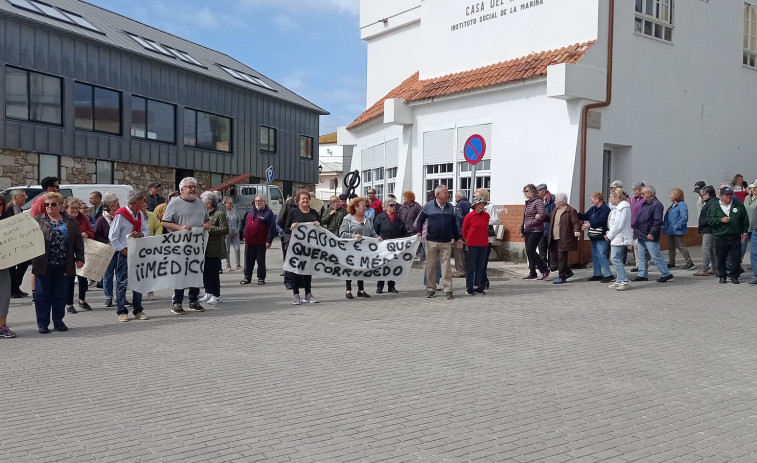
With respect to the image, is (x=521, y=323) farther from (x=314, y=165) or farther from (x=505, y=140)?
(x=314, y=165)

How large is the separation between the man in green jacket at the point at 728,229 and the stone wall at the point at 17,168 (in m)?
22.9

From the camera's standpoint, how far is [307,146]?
153 ft

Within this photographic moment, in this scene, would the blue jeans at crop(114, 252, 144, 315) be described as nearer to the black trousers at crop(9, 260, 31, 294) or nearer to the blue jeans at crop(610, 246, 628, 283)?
the black trousers at crop(9, 260, 31, 294)

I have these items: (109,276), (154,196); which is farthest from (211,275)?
(154,196)

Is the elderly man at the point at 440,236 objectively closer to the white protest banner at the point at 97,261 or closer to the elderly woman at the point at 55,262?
the white protest banner at the point at 97,261

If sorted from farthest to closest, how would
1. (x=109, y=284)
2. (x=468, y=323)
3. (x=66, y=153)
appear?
(x=66, y=153) → (x=109, y=284) → (x=468, y=323)

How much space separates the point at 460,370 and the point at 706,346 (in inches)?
127

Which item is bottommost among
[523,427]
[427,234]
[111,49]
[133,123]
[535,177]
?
[523,427]

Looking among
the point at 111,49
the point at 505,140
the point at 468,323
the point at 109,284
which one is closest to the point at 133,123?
the point at 111,49

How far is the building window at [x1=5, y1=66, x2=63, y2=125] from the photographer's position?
2623 cm

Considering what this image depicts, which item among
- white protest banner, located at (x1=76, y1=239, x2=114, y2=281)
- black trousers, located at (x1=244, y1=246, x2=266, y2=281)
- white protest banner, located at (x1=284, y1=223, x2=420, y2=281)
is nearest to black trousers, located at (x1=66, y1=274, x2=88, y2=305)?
white protest banner, located at (x1=76, y1=239, x2=114, y2=281)

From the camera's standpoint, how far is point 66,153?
28.6 meters

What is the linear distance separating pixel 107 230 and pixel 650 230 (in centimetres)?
998

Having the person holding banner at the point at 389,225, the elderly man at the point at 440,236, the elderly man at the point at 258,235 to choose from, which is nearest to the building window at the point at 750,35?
the person holding banner at the point at 389,225
